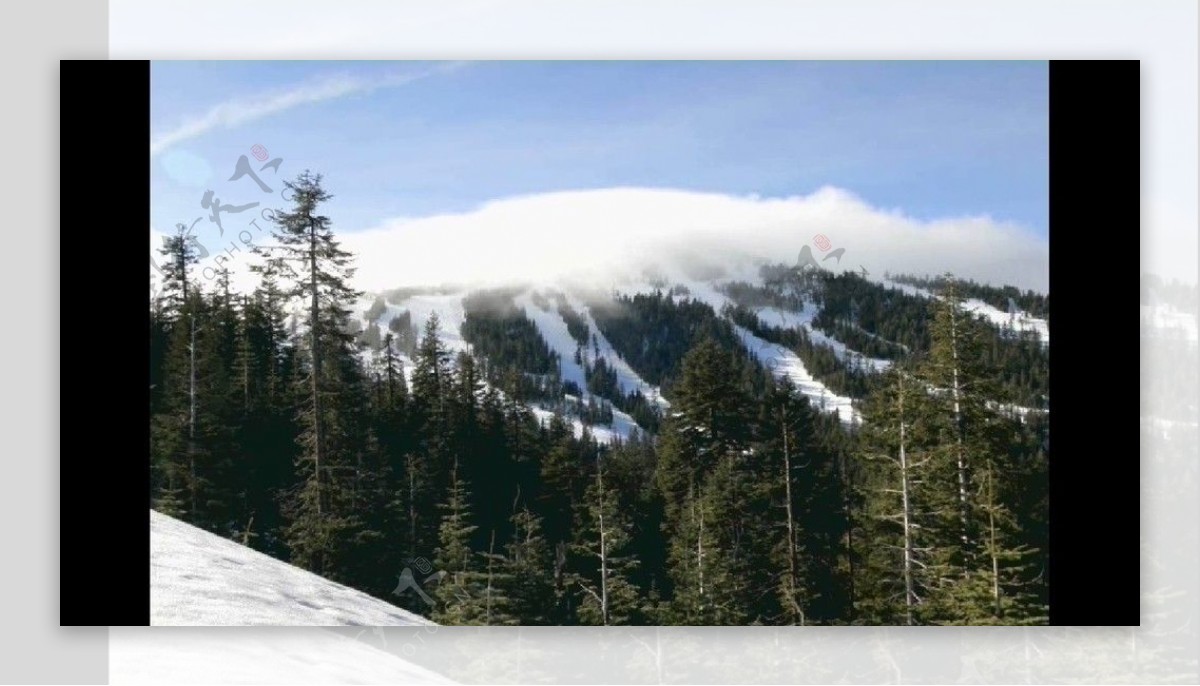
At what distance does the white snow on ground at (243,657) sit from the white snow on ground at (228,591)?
0.06 meters

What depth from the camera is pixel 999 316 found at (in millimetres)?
5168

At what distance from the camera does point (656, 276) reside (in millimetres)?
5246

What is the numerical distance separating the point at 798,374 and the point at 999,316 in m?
0.96

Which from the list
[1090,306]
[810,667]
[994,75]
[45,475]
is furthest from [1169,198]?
[45,475]

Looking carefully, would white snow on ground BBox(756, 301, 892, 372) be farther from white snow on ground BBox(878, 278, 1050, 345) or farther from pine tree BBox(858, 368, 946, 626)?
white snow on ground BBox(878, 278, 1050, 345)

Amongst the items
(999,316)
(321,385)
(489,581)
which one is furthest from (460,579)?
(999,316)

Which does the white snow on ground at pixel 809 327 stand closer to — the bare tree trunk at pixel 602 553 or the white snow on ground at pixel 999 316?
the white snow on ground at pixel 999 316

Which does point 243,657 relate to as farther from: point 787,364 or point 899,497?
point 899,497

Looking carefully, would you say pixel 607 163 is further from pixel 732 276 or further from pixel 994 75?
pixel 994 75

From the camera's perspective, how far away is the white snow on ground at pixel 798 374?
523 cm

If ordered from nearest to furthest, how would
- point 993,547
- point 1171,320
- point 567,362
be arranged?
1. point 1171,320
2. point 993,547
3. point 567,362

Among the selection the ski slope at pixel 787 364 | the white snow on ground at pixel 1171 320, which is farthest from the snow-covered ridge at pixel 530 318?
the white snow on ground at pixel 1171 320

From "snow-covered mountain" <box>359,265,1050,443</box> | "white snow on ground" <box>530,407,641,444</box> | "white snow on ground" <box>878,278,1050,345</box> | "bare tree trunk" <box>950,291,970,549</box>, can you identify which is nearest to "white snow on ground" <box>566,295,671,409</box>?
"snow-covered mountain" <box>359,265,1050,443</box>

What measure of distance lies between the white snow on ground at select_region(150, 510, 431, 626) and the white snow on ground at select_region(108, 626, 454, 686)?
0.21ft
